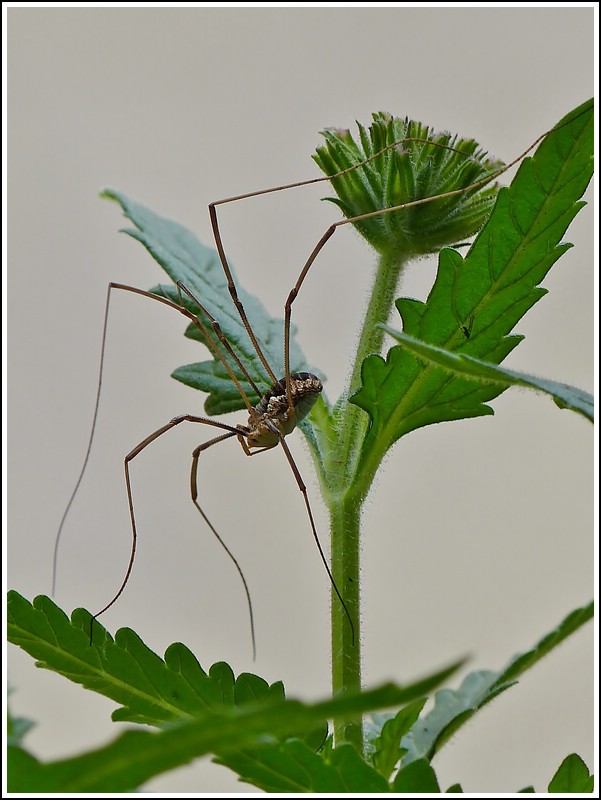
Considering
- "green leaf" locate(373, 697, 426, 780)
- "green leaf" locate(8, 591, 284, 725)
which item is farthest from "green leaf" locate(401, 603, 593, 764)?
"green leaf" locate(8, 591, 284, 725)

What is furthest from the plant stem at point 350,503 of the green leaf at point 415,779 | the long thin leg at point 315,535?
the green leaf at point 415,779

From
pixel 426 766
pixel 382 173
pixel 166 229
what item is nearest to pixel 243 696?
pixel 426 766

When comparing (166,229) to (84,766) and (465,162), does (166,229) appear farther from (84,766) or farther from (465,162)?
(84,766)

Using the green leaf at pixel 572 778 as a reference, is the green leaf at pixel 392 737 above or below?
above

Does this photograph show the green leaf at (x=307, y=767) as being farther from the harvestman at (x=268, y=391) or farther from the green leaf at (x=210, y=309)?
the green leaf at (x=210, y=309)

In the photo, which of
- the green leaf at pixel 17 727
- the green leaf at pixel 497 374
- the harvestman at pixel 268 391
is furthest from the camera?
the harvestman at pixel 268 391

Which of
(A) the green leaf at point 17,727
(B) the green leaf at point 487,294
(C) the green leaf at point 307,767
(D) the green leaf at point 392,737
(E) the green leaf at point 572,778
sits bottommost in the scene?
(E) the green leaf at point 572,778

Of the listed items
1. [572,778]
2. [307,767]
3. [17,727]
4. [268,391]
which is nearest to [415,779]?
[307,767]

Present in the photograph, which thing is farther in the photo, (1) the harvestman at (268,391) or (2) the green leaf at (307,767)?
(1) the harvestman at (268,391)
